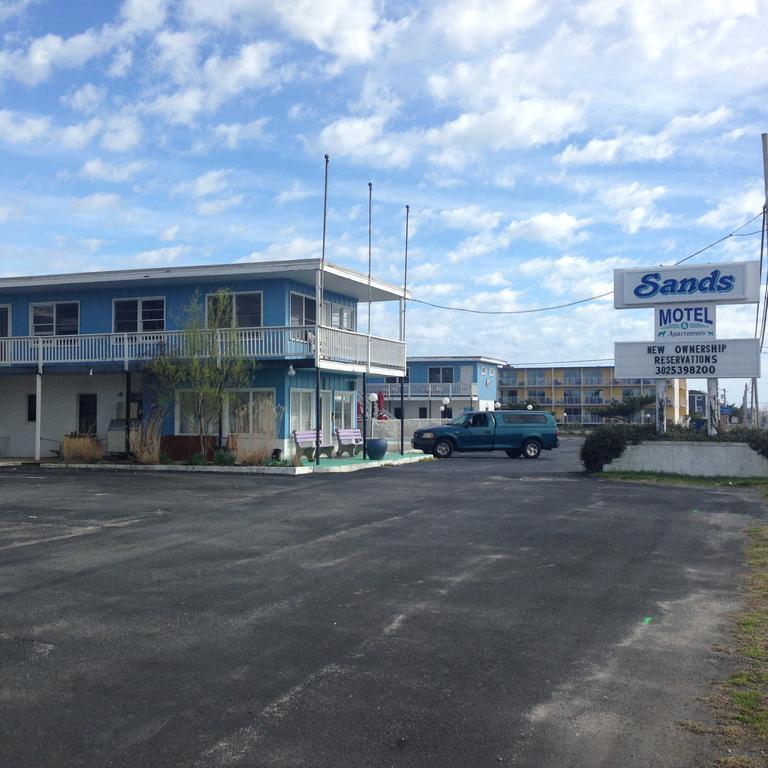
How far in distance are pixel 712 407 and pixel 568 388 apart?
6520cm

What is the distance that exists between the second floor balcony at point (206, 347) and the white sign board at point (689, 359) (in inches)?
327

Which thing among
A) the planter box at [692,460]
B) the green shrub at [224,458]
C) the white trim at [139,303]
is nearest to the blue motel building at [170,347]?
the white trim at [139,303]

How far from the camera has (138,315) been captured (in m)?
29.4

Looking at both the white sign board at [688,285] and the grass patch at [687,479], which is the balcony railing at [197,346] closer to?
the white sign board at [688,285]

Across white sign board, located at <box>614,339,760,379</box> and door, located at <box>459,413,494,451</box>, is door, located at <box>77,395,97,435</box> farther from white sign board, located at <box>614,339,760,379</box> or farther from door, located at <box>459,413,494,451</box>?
white sign board, located at <box>614,339,760,379</box>

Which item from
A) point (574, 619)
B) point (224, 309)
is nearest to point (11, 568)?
point (574, 619)

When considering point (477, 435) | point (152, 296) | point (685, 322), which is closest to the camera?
point (685, 322)

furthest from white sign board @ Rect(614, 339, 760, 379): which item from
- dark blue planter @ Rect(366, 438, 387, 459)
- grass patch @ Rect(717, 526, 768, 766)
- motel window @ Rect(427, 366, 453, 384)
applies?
motel window @ Rect(427, 366, 453, 384)

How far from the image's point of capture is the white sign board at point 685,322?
2409 cm

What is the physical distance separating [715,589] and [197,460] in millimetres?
18044

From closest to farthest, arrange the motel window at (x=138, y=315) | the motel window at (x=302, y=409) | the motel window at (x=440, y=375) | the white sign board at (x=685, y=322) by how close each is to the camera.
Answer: the white sign board at (x=685, y=322)
the motel window at (x=302, y=409)
the motel window at (x=138, y=315)
the motel window at (x=440, y=375)

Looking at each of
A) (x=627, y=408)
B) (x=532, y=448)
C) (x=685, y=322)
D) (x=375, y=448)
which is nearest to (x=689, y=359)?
(x=685, y=322)

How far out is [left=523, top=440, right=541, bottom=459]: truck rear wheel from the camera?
3388cm

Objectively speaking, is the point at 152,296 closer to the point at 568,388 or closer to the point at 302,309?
the point at 302,309
